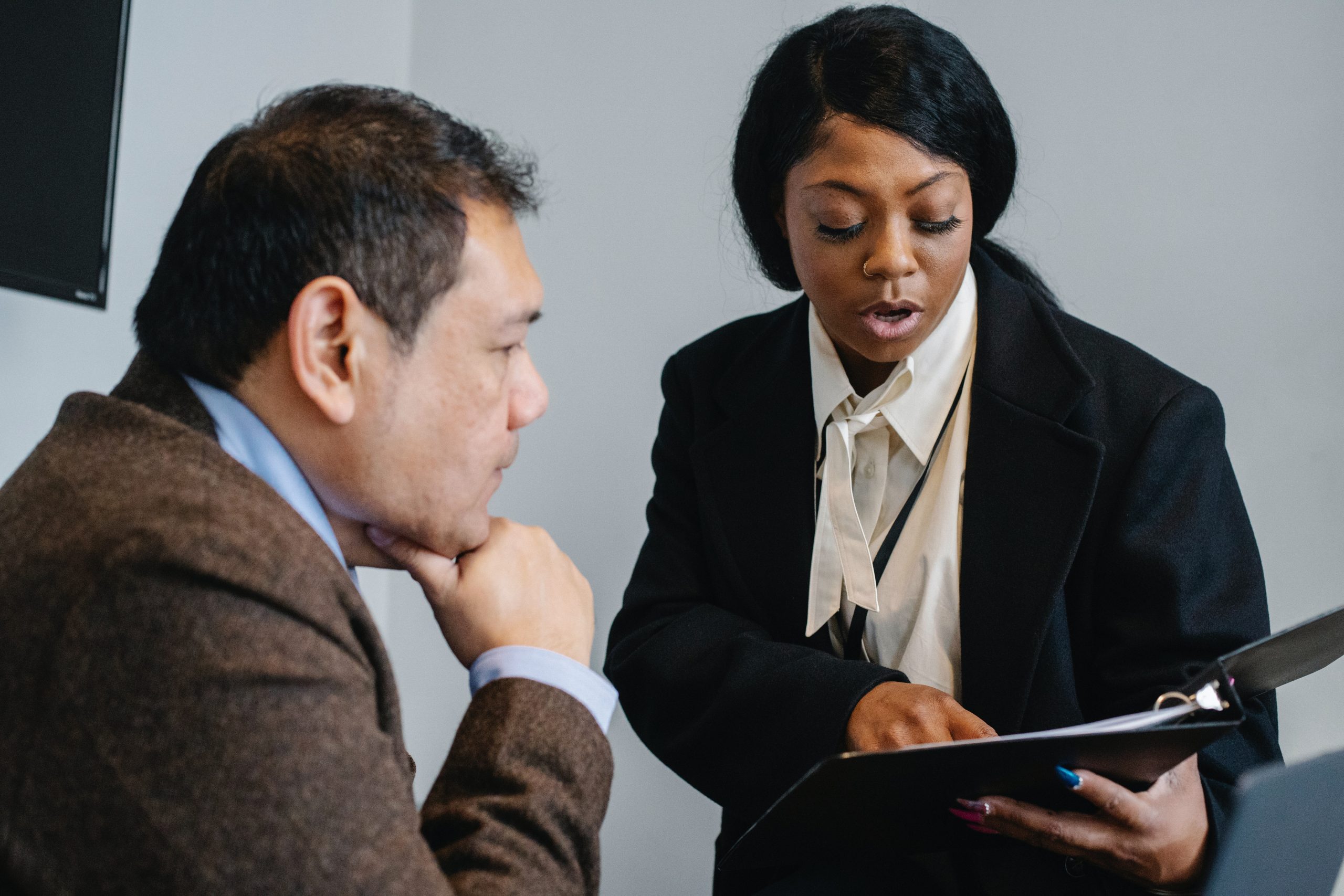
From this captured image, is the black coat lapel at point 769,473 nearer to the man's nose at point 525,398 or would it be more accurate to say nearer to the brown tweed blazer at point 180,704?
the man's nose at point 525,398

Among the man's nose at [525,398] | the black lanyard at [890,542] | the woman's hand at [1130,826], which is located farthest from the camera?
the black lanyard at [890,542]

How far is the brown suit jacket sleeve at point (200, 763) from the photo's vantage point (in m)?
0.60

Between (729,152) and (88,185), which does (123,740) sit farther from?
(729,152)

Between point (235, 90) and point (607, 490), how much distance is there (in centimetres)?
102

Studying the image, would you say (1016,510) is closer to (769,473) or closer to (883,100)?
(769,473)

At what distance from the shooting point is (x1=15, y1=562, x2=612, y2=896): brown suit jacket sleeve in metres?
0.60

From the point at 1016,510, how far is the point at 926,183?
0.39 metres

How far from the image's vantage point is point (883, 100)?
126 centimetres

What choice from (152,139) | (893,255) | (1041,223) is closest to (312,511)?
(893,255)

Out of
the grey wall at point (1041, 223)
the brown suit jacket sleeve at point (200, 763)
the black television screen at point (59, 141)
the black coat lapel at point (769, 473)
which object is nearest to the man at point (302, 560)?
the brown suit jacket sleeve at point (200, 763)

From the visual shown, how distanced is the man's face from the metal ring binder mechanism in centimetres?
35

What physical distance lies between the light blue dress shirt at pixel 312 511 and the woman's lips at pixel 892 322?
62 cm

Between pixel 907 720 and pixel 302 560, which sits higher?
pixel 302 560

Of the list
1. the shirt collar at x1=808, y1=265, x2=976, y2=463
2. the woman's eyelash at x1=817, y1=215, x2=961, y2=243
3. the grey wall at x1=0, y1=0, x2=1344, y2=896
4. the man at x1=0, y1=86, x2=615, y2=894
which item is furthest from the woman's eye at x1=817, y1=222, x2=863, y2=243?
the grey wall at x1=0, y1=0, x2=1344, y2=896
